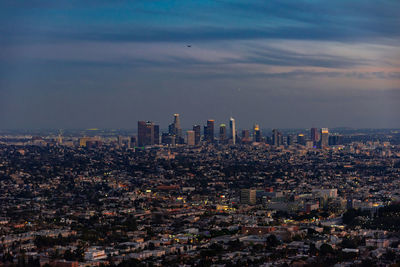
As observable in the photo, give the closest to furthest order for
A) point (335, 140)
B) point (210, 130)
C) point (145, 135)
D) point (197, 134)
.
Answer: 1. point (145, 135)
2. point (335, 140)
3. point (197, 134)
4. point (210, 130)

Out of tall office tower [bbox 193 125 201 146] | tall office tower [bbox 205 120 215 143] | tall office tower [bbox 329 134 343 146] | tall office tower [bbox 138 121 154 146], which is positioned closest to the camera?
tall office tower [bbox 138 121 154 146]

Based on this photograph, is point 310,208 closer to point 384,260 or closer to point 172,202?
point 172,202

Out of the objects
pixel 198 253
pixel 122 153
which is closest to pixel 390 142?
pixel 122 153

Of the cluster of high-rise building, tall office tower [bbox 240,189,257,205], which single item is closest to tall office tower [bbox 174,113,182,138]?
the cluster of high-rise building

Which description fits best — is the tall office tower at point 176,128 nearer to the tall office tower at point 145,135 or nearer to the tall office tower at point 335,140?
the tall office tower at point 145,135

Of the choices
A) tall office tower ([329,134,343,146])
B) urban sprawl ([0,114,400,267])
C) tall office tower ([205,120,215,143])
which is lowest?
urban sprawl ([0,114,400,267])

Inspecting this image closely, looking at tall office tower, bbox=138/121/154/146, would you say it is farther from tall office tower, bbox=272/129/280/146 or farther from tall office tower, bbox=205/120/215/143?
tall office tower, bbox=272/129/280/146

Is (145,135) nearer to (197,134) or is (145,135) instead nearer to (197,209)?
(197,134)

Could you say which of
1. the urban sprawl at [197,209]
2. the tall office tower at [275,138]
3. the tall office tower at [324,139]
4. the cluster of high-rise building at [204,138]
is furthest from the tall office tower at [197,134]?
the urban sprawl at [197,209]

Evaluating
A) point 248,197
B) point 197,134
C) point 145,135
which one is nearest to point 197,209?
point 248,197
